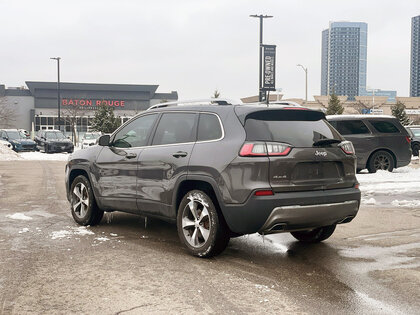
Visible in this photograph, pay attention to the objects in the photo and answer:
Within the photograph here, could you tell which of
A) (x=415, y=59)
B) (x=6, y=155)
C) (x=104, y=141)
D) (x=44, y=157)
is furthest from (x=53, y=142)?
(x=415, y=59)

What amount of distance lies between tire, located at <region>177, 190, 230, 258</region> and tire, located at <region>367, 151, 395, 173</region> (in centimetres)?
1073

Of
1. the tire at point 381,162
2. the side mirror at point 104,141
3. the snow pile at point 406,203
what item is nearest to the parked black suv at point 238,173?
the side mirror at point 104,141

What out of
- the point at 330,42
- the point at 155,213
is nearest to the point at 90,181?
the point at 155,213

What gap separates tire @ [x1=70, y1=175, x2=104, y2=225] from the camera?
24.5 feet

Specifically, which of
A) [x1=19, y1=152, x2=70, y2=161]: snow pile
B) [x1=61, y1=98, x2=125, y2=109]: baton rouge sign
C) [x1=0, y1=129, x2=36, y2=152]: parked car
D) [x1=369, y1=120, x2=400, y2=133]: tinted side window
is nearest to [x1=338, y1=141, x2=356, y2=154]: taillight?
[x1=369, y1=120, x2=400, y2=133]: tinted side window

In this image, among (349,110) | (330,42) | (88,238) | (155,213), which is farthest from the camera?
(330,42)

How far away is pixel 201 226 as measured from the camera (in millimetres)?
5648

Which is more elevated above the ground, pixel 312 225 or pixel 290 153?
pixel 290 153

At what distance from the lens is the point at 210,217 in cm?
547

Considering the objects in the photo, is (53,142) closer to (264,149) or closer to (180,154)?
(180,154)

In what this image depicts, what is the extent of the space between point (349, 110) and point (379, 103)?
17.8 ft

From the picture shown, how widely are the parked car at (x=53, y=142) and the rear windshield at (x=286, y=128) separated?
31.2 metres

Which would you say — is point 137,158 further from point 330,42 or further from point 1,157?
point 330,42

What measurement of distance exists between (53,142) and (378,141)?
2495 cm
